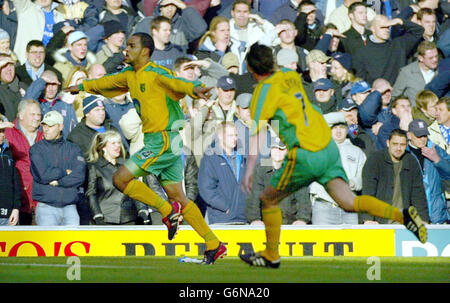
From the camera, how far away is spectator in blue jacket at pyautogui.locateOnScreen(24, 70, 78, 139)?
13414mm

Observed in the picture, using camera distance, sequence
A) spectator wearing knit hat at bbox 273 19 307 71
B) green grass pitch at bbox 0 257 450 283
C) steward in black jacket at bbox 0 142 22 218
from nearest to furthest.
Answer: green grass pitch at bbox 0 257 450 283, steward in black jacket at bbox 0 142 22 218, spectator wearing knit hat at bbox 273 19 307 71

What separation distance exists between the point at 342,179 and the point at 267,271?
49.3 inches

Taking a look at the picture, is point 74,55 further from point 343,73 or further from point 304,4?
point 343,73

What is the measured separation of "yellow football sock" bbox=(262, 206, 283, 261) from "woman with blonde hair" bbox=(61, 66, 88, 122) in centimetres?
428

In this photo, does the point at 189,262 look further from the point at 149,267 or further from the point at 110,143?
the point at 110,143

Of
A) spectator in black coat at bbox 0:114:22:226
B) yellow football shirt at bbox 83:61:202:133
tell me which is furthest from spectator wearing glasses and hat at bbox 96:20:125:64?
yellow football shirt at bbox 83:61:202:133

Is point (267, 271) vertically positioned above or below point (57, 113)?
below

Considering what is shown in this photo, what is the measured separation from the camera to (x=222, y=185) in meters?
12.6

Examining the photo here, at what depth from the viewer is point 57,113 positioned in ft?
40.7

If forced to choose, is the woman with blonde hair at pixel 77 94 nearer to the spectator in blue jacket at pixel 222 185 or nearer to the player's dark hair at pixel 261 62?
the spectator in blue jacket at pixel 222 185

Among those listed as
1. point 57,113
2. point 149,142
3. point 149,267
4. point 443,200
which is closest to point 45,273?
point 149,267

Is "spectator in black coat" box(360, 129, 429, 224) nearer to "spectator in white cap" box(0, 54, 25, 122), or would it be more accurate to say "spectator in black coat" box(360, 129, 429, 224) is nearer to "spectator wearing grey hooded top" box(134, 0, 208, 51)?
"spectator wearing grey hooded top" box(134, 0, 208, 51)

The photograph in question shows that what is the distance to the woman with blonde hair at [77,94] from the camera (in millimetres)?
13602

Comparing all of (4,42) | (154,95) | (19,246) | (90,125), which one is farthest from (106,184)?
(4,42)
